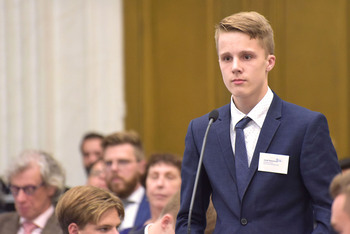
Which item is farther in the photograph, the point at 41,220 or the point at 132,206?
the point at 132,206

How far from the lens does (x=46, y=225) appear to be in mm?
4297

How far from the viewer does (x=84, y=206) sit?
10.3 feet

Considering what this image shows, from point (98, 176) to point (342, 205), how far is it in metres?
3.80

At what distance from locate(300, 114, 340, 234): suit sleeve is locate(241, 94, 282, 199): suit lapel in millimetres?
123

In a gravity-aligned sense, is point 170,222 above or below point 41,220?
above

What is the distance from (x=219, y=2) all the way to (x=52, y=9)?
1629 mm

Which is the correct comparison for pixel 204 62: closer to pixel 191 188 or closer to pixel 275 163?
pixel 191 188

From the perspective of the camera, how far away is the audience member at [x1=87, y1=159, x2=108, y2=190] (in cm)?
545

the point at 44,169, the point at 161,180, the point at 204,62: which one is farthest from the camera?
the point at 204,62

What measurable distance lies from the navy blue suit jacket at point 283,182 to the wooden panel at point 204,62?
4.04 m

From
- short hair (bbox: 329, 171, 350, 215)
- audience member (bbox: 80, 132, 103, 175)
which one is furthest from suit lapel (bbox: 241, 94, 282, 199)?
audience member (bbox: 80, 132, 103, 175)

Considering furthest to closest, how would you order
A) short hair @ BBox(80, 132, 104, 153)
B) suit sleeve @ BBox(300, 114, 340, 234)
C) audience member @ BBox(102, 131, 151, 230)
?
1. short hair @ BBox(80, 132, 104, 153)
2. audience member @ BBox(102, 131, 151, 230)
3. suit sleeve @ BBox(300, 114, 340, 234)

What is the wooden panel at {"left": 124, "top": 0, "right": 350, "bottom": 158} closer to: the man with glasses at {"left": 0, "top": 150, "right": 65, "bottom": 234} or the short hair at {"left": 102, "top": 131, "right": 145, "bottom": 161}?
the short hair at {"left": 102, "top": 131, "right": 145, "bottom": 161}

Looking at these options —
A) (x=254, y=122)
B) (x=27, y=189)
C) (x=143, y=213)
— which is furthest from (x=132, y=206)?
(x=254, y=122)
